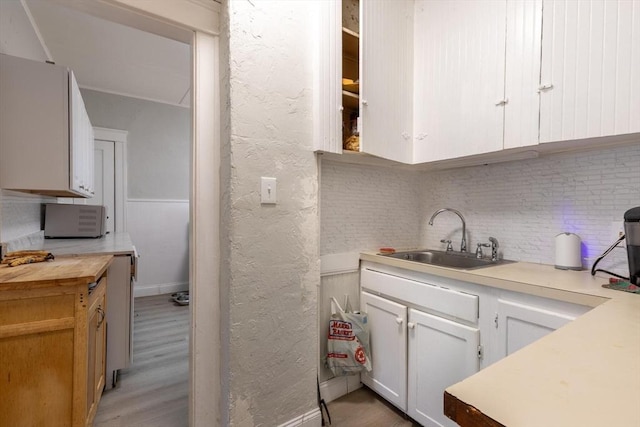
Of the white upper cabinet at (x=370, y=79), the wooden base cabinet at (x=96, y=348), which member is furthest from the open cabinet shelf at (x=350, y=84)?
the wooden base cabinet at (x=96, y=348)

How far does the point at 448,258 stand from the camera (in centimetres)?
204

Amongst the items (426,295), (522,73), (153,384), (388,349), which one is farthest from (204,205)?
(522,73)

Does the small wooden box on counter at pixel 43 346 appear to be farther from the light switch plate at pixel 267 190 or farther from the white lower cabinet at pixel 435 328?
the white lower cabinet at pixel 435 328

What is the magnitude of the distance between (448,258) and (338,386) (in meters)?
1.10

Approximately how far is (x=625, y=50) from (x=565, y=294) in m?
0.97

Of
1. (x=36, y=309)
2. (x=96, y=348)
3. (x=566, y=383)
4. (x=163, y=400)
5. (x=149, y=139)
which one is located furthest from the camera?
(x=149, y=139)

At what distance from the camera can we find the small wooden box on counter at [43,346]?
1.18 metres

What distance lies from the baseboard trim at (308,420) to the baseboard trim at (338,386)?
199mm

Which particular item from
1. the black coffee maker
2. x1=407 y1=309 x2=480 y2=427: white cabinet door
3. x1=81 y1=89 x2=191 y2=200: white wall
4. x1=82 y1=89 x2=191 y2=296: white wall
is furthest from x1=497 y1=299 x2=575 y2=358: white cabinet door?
x1=81 y1=89 x2=191 y2=200: white wall

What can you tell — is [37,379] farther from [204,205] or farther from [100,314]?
[204,205]

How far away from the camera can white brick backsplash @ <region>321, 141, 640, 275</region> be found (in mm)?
1463

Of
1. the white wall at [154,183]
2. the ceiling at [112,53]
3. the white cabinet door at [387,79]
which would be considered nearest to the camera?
the white cabinet door at [387,79]

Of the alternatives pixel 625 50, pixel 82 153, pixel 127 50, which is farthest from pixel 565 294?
pixel 127 50

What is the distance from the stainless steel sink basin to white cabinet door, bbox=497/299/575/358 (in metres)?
0.51
